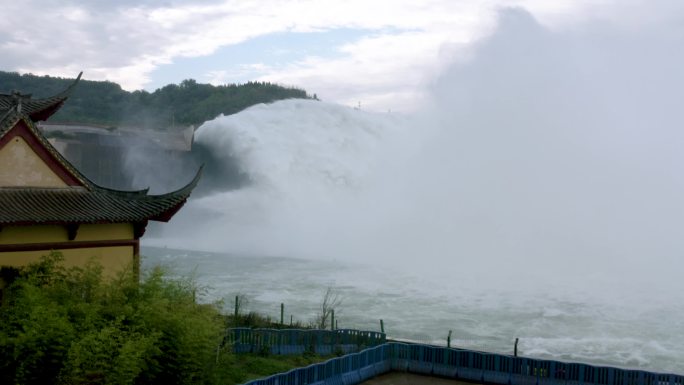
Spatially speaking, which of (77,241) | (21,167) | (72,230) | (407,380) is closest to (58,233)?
(72,230)

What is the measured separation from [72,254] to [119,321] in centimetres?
350

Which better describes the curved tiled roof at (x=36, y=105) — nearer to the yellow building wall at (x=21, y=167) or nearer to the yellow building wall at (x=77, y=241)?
the yellow building wall at (x=21, y=167)

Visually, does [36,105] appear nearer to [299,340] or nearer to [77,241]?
[77,241]

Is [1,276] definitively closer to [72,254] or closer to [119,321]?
[72,254]

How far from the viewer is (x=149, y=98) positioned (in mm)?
136500

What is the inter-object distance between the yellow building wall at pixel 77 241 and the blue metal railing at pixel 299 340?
2736 mm

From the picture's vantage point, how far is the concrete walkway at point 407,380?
585 inches

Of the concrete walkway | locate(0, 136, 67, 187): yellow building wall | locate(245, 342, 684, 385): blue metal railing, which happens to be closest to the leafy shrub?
locate(0, 136, 67, 187): yellow building wall

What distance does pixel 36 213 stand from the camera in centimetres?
1355

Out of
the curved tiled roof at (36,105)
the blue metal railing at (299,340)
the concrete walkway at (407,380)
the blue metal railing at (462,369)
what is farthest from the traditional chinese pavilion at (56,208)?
the concrete walkway at (407,380)

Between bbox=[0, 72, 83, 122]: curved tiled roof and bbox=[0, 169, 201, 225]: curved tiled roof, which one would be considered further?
bbox=[0, 72, 83, 122]: curved tiled roof

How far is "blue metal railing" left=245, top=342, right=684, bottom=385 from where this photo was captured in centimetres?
1355

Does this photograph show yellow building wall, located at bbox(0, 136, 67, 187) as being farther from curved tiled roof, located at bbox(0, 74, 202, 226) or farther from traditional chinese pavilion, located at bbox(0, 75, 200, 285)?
curved tiled roof, located at bbox(0, 74, 202, 226)

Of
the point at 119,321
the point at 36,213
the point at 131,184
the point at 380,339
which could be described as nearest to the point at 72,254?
the point at 36,213
